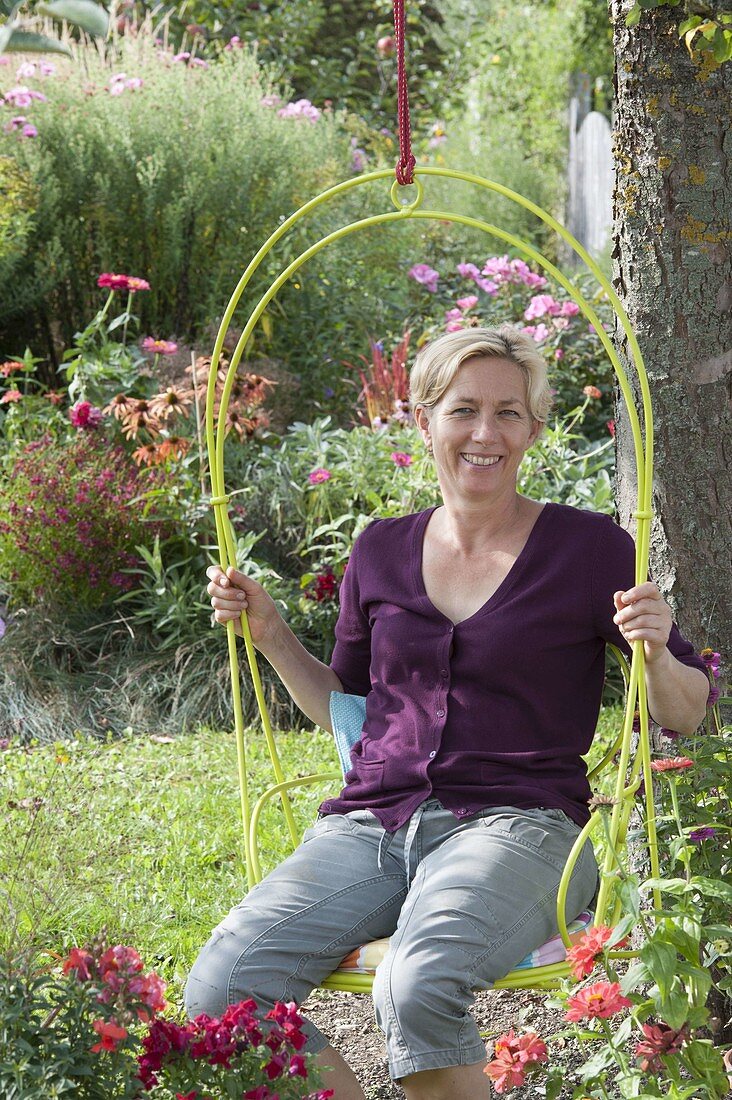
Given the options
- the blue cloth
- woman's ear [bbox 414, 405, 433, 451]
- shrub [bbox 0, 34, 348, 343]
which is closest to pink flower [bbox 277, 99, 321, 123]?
shrub [bbox 0, 34, 348, 343]

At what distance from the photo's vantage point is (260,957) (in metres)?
1.76

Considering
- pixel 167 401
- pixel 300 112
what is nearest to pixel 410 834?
pixel 167 401

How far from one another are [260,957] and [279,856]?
1160 mm

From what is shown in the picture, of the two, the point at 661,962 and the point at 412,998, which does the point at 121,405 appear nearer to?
the point at 412,998

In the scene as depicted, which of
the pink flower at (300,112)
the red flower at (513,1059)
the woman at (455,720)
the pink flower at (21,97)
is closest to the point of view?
the red flower at (513,1059)

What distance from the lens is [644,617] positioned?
1733mm

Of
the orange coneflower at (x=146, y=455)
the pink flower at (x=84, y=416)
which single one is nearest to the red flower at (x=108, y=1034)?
the orange coneflower at (x=146, y=455)

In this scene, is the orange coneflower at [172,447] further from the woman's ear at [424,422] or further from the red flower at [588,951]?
the red flower at [588,951]

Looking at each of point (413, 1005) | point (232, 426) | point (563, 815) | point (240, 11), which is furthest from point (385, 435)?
point (240, 11)

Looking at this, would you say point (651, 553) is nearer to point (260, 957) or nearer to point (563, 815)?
point (563, 815)

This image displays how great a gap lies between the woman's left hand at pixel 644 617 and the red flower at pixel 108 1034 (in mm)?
839

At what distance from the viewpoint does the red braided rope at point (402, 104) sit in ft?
5.82

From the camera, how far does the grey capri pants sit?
1.64m

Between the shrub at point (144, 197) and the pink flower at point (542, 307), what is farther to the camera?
the shrub at point (144, 197)
